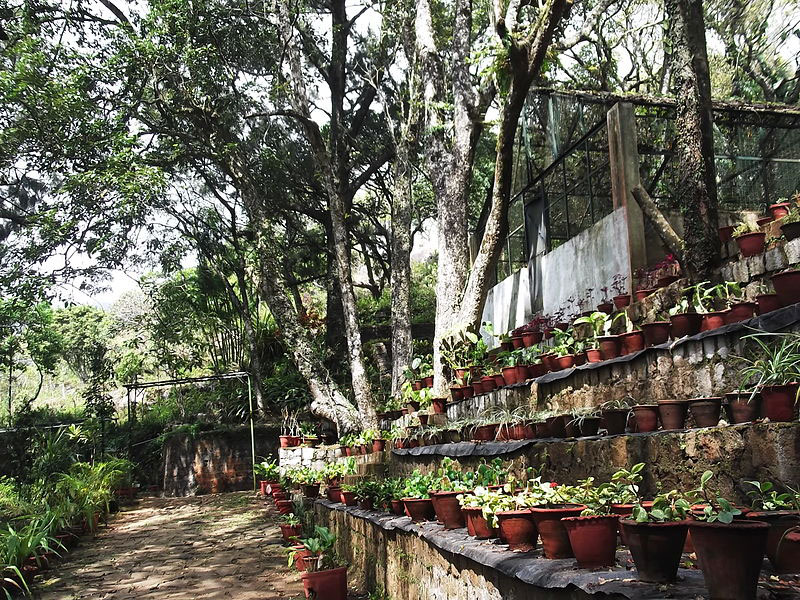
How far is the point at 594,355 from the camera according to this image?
530 cm

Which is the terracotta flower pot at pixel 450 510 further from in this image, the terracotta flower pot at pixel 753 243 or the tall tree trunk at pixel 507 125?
the tall tree trunk at pixel 507 125

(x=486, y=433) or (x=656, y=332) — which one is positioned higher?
(x=656, y=332)

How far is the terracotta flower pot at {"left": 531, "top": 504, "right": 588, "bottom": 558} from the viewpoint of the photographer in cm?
260

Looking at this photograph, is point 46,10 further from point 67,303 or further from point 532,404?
point 532,404

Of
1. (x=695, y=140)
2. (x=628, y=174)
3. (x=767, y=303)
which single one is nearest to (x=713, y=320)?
(x=767, y=303)

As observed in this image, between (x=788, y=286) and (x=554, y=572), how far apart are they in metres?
2.26

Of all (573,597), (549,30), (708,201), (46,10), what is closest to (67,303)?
(46,10)

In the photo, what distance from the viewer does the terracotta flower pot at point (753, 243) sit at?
15.7ft

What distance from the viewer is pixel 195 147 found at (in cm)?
1159

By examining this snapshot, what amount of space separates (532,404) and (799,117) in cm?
612

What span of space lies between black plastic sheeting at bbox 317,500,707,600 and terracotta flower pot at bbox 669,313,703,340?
190cm

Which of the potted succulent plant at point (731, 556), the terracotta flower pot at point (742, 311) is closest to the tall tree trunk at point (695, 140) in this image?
the terracotta flower pot at point (742, 311)

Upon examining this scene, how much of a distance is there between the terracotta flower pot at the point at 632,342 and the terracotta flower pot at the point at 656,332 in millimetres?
167

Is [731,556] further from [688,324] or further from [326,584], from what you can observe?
[326,584]
